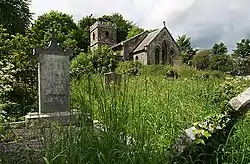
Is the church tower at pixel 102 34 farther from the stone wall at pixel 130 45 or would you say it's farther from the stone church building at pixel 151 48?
the stone wall at pixel 130 45

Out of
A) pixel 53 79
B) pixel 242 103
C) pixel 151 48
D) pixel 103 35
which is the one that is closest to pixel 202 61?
pixel 151 48

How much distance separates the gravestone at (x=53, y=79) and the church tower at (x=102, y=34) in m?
31.3

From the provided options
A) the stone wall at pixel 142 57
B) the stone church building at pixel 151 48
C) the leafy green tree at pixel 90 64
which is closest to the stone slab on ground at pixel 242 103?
the leafy green tree at pixel 90 64

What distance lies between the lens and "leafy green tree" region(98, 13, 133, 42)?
49875 millimetres

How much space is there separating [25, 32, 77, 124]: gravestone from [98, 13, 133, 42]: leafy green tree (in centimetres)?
4385

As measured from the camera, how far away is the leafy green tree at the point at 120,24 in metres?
49.9

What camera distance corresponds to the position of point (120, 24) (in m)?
51.6

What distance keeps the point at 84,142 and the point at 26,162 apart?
0.83 meters

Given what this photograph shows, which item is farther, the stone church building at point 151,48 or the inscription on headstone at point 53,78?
the stone church building at point 151,48

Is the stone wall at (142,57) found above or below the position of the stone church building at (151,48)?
below

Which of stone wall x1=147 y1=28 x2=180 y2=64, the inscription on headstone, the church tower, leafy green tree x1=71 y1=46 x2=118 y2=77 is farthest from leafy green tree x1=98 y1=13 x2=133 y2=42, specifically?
leafy green tree x1=71 y1=46 x2=118 y2=77

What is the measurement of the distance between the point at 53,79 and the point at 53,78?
2 centimetres

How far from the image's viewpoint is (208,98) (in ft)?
13.9

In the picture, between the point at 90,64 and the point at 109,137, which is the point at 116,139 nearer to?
the point at 109,137
